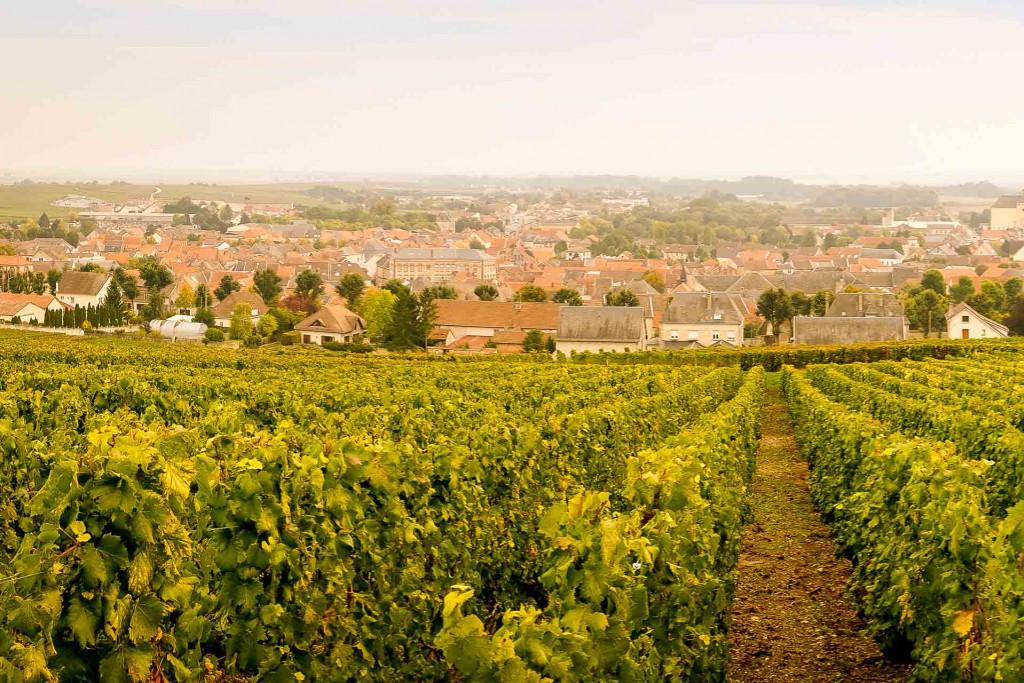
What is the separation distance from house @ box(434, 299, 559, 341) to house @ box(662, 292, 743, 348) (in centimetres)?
1118

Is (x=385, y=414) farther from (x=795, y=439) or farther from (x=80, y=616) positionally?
(x=795, y=439)

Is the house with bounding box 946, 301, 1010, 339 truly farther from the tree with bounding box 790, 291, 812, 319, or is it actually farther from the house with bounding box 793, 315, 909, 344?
the tree with bounding box 790, 291, 812, 319

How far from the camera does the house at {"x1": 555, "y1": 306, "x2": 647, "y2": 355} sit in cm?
7925

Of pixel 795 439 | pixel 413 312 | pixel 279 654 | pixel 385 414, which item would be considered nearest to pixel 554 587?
pixel 279 654

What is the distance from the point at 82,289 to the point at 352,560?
13910cm

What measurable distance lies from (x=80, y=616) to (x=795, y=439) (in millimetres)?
21856

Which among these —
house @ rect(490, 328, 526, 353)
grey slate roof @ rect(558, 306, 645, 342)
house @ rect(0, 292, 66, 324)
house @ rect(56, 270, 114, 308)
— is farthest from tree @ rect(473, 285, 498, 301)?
grey slate roof @ rect(558, 306, 645, 342)

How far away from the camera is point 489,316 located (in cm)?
10394

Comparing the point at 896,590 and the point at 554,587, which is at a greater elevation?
the point at 554,587

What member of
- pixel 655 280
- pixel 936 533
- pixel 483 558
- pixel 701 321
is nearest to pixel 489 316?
pixel 701 321

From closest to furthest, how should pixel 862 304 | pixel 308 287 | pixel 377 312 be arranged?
pixel 862 304, pixel 377 312, pixel 308 287

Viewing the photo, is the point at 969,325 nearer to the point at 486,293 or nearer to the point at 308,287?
the point at 486,293

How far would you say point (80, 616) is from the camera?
16.0 feet

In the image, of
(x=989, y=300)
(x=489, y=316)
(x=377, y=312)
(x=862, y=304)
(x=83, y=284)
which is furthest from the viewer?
(x=83, y=284)
